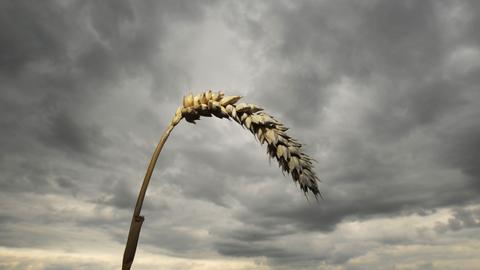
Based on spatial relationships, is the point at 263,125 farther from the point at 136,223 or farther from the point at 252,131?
the point at 136,223

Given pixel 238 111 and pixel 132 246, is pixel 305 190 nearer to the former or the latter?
pixel 238 111

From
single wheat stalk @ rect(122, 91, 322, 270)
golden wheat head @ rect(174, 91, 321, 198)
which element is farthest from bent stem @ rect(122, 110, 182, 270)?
golden wheat head @ rect(174, 91, 321, 198)

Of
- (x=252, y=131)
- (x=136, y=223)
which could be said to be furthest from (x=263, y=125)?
(x=136, y=223)

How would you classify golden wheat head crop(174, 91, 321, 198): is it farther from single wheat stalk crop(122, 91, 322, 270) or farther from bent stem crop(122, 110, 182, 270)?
bent stem crop(122, 110, 182, 270)

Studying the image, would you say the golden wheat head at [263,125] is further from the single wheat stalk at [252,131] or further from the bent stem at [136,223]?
the bent stem at [136,223]

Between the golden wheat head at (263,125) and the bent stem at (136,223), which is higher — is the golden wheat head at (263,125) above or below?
above

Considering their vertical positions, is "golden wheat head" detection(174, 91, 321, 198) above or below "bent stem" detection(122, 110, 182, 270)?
above

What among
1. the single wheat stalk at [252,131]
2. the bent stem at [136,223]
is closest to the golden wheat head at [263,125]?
the single wheat stalk at [252,131]
